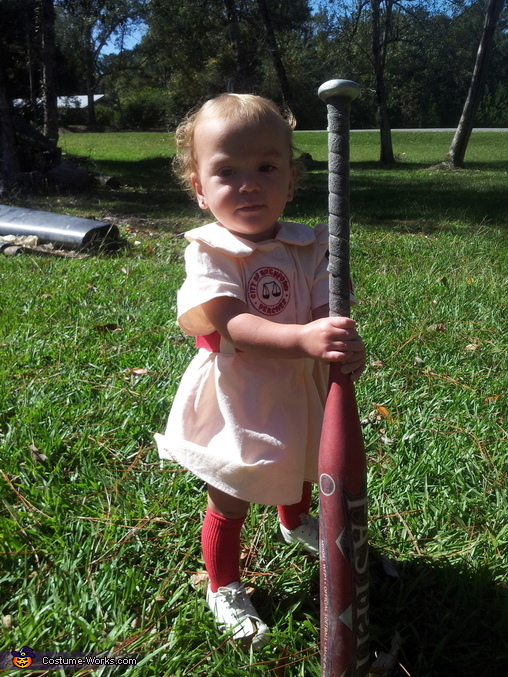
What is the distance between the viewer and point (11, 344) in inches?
132

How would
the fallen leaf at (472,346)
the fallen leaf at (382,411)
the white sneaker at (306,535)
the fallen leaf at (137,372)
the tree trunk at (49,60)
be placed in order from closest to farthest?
the white sneaker at (306,535)
the fallen leaf at (382,411)
the fallen leaf at (137,372)
the fallen leaf at (472,346)
the tree trunk at (49,60)

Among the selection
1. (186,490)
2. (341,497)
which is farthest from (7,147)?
(341,497)

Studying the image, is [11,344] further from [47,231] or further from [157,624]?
[47,231]

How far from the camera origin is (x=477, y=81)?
1667 centimetres

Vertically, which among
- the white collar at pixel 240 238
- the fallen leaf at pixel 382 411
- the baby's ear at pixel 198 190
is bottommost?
the fallen leaf at pixel 382 411

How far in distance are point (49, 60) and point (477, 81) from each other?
10.9 meters

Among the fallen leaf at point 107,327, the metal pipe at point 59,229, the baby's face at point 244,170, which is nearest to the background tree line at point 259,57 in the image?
the metal pipe at point 59,229

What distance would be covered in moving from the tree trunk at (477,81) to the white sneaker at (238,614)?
17628mm

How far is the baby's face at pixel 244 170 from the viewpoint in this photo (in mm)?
1589

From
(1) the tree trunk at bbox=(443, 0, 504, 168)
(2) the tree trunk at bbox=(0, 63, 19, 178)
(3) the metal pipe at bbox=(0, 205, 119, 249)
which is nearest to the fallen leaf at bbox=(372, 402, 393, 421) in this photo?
(3) the metal pipe at bbox=(0, 205, 119, 249)

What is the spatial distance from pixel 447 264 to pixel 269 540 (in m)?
3.65

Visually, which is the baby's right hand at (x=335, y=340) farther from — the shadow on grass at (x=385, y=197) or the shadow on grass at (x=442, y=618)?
the shadow on grass at (x=385, y=197)

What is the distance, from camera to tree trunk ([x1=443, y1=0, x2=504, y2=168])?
52.7ft

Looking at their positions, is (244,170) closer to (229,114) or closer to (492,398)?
(229,114)
